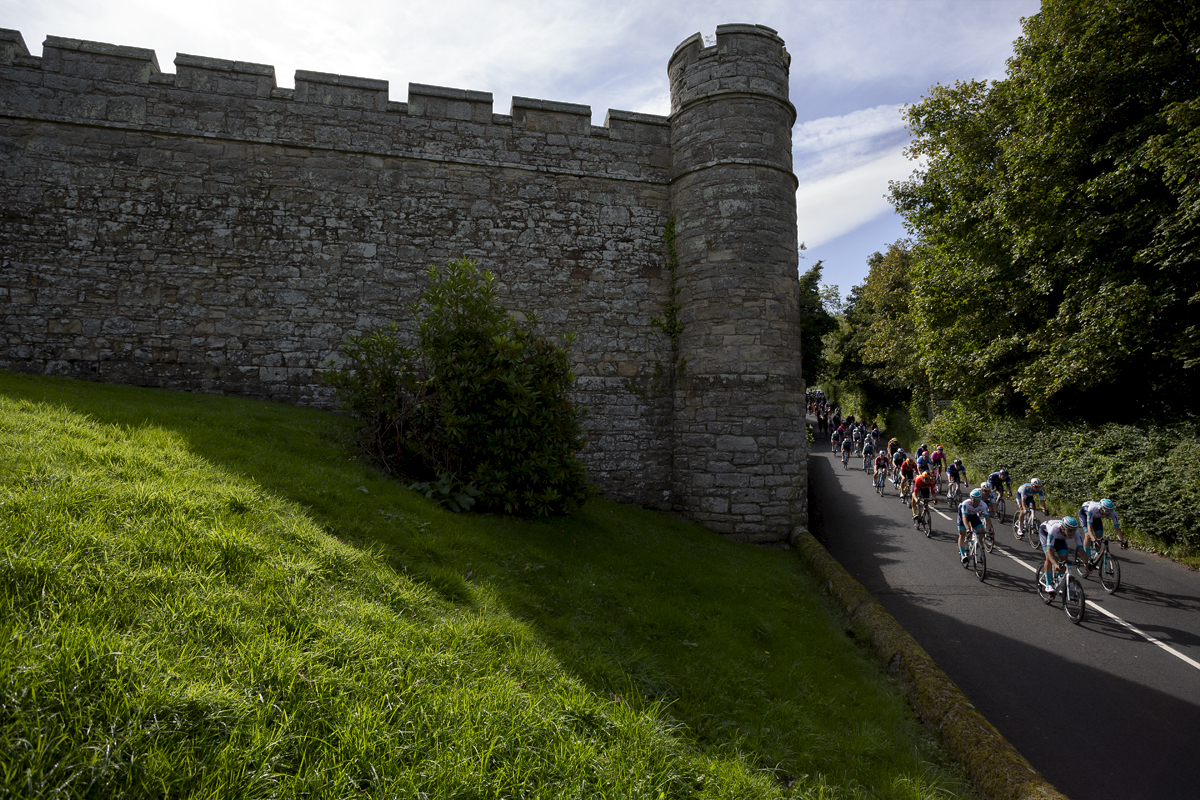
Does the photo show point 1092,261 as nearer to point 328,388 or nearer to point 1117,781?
point 1117,781

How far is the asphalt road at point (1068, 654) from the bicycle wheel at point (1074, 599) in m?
0.14

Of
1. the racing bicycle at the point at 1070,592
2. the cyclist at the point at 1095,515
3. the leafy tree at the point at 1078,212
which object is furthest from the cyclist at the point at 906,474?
the racing bicycle at the point at 1070,592

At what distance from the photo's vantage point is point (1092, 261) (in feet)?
44.2

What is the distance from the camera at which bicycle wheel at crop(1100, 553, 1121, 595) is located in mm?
9445

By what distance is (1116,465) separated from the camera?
42.6 ft

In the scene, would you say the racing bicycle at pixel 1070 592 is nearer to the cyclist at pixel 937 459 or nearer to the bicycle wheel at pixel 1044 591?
the bicycle wheel at pixel 1044 591

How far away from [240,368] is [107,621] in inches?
326

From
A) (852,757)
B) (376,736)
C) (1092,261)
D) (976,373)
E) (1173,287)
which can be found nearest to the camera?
(376,736)

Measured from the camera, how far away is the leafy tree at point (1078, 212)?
1154 centimetres

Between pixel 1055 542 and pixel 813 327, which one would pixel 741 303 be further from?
pixel 813 327

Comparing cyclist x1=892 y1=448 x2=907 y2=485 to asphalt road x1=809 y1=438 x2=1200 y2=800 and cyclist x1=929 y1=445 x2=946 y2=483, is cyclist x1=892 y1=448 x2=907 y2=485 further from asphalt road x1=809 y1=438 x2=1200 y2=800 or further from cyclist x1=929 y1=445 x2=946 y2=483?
asphalt road x1=809 y1=438 x2=1200 y2=800

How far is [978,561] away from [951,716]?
22.5 ft

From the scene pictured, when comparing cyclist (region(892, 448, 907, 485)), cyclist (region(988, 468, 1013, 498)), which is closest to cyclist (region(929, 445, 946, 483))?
cyclist (region(892, 448, 907, 485))

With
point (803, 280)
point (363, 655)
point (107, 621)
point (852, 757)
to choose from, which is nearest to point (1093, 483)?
point (852, 757)
